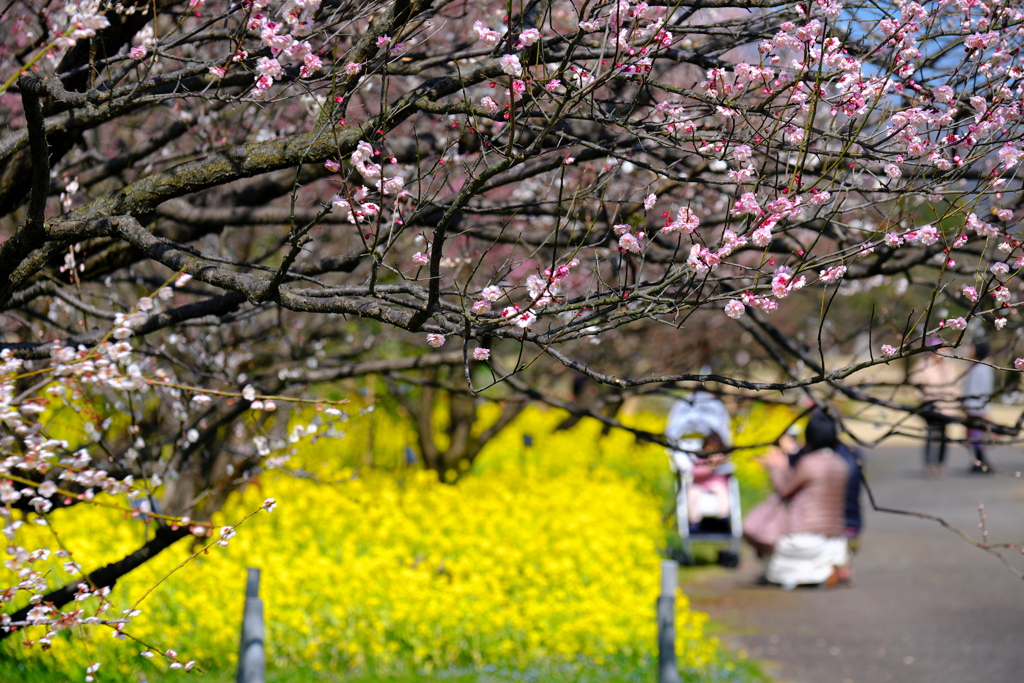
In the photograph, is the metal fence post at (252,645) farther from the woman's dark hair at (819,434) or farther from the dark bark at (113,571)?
the woman's dark hair at (819,434)

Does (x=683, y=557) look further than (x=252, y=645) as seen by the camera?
Yes

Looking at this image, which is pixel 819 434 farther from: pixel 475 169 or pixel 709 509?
pixel 475 169

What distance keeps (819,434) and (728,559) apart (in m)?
2.23

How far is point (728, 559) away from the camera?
11.1 metres

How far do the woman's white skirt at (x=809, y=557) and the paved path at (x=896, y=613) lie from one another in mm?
143

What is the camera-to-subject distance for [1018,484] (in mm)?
16469

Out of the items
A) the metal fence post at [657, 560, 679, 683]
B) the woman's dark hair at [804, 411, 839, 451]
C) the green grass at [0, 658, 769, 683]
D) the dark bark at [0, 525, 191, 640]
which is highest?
the woman's dark hair at [804, 411, 839, 451]

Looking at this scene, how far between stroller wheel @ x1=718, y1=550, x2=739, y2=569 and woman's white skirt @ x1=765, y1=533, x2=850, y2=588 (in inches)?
46.4

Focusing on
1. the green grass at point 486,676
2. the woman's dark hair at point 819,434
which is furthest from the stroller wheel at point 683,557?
the green grass at point 486,676

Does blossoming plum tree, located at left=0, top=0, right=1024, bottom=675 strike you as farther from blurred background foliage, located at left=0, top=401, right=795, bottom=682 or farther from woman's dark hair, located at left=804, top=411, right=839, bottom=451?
woman's dark hair, located at left=804, top=411, right=839, bottom=451

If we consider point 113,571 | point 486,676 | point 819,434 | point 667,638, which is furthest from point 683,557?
point 113,571

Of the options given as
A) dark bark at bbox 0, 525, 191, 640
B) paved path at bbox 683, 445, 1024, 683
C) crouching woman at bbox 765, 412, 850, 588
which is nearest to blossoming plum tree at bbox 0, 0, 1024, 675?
dark bark at bbox 0, 525, 191, 640

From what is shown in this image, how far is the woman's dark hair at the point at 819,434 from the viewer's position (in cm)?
954

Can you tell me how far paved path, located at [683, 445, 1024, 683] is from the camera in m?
7.16
